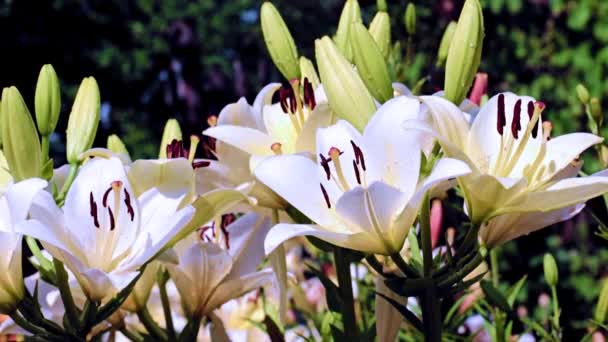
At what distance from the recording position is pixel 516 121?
521 millimetres

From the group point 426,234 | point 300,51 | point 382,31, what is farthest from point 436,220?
point 300,51

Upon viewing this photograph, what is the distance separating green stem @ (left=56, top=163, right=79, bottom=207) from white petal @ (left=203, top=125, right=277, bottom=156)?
0.32 feet

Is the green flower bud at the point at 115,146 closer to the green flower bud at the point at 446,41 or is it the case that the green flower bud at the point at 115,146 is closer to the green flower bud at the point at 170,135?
the green flower bud at the point at 170,135

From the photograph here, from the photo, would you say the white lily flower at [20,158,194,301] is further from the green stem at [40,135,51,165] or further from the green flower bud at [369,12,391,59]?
the green flower bud at [369,12,391,59]

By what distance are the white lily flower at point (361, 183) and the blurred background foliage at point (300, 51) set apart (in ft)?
1.09

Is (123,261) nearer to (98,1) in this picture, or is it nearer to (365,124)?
(365,124)

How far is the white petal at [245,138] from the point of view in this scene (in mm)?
541

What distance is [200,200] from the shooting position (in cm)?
52

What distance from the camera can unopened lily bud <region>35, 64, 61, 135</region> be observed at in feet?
1.90

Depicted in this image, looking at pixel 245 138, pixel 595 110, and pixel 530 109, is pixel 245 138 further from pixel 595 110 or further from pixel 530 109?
pixel 595 110

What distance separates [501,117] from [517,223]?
0.07 metres

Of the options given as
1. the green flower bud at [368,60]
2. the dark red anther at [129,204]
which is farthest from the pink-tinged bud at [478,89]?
the dark red anther at [129,204]

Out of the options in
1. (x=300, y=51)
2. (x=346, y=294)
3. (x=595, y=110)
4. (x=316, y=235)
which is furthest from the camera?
(x=300, y=51)

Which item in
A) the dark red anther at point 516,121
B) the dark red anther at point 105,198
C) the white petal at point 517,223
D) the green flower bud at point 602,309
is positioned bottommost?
the green flower bud at point 602,309
